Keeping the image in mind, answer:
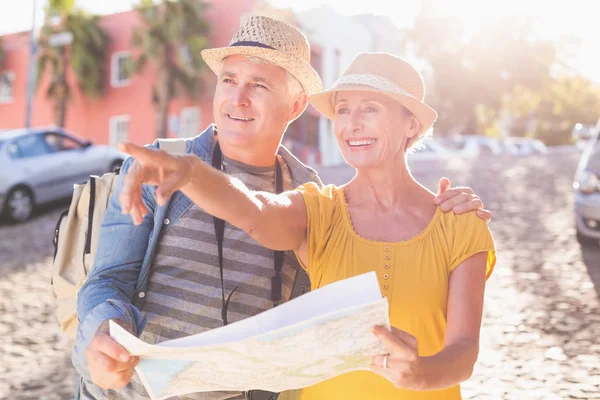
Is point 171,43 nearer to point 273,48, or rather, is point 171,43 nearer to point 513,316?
point 513,316

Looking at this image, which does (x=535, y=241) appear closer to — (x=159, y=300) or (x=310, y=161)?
(x=159, y=300)

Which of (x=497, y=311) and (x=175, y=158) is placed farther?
(x=497, y=311)

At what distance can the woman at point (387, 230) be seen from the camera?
2039 millimetres

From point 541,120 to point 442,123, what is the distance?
2157 cm

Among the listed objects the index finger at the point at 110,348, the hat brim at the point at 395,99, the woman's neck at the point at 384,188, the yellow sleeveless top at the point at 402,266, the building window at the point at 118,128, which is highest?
the building window at the point at 118,128

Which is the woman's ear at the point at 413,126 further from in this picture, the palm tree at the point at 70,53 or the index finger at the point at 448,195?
the palm tree at the point at 70,53

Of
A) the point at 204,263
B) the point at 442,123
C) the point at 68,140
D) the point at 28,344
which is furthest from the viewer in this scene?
the point at 442,123

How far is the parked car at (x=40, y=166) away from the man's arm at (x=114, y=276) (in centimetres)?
1173

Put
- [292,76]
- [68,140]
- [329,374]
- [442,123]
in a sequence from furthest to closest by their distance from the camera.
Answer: [442,123] < [68,140] < [292,76] < [329,374]

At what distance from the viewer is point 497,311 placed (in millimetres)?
7125

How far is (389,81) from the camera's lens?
2176 mm

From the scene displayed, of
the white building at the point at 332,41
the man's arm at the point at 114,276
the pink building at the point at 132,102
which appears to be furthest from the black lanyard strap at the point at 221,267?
the white building at the point at 332,41

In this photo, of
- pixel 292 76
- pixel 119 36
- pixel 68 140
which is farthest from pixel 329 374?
pixel 119 36

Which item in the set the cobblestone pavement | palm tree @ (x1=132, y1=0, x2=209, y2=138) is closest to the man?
the cobblestone pavement
